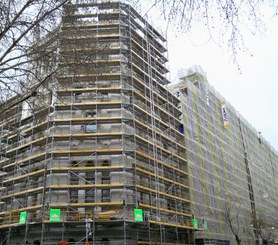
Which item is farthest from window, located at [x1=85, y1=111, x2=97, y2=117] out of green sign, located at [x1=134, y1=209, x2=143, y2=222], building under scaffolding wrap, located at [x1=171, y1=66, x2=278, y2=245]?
building under scaffolding wrap, located at [x1=171, y1=66, x2=278, y2=245]

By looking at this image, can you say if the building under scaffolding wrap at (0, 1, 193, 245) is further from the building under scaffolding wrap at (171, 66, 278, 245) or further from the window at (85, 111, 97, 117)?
the building under scaffolding wrap at (171, 66, 278, 245)

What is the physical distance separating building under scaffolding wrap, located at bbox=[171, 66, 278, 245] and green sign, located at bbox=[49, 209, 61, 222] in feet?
51.2

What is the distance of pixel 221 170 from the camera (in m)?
46.1

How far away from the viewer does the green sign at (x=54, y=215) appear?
2530 cm

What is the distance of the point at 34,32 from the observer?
10195mm

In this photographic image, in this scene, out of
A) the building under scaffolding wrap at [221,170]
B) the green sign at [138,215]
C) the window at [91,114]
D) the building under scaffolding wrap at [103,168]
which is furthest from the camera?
the building under scaffolding wrap at [221,170]

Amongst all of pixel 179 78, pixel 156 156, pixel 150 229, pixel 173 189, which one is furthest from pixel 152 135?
pixel 179 78

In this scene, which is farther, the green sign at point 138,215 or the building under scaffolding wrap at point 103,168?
the building under scaffolding wrap at point 103,168

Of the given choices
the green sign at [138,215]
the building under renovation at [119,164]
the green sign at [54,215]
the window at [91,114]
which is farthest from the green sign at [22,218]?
the window at [91,114]

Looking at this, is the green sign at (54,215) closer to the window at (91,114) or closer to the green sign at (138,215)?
the green sign at (138,215)

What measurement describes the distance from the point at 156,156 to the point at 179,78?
1911cm

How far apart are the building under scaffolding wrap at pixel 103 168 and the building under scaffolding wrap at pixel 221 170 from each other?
3.89m

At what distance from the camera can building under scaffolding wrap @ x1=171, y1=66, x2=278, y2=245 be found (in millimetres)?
39219

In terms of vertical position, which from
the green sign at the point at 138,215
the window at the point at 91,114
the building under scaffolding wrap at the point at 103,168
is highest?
the window at the point at 91,114
